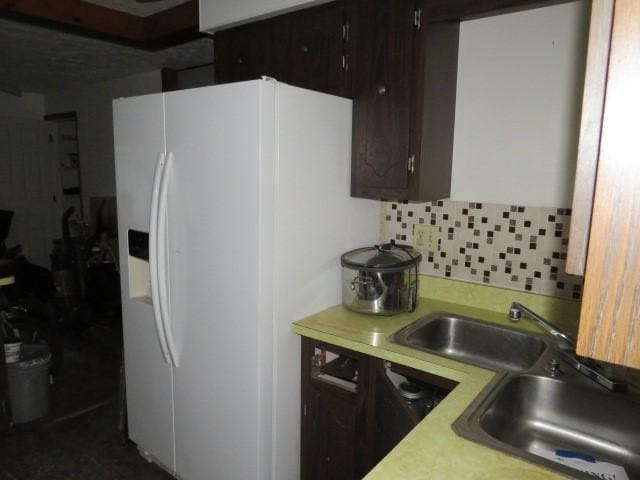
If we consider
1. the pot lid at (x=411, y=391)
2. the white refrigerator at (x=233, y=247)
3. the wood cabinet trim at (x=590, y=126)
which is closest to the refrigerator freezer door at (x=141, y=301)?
the white refrigerator at (x=233, y=247)

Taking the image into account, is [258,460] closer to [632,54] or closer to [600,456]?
[600,456]

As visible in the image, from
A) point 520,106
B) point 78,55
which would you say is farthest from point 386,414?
point 78,55

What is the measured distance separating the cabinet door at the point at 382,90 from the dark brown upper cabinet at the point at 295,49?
8 centimetres

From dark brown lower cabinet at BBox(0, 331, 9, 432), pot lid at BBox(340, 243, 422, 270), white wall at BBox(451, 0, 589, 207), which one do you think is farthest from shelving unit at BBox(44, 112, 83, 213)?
white wall at BBox(451, 0, 589, 207)

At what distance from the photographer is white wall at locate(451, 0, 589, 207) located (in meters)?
1.71

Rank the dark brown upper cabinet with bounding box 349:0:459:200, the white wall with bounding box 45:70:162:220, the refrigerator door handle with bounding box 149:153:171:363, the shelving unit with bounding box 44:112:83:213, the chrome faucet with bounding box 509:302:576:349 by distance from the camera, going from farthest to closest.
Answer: the shelving unit with bounding box 44:112:83:213
the white wall with bounding box 45:70:162:220
the refrigerator door handle with bounding box 149:153:171:363
the dark brown upper cabinet with bounding box 349:0:459:200
the chrome faucet with bounding box 509:302:576:349

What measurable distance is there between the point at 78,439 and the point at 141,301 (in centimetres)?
101

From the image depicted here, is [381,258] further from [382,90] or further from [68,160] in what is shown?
[68,160]

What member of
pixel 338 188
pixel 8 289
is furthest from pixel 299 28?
pixel 8 289

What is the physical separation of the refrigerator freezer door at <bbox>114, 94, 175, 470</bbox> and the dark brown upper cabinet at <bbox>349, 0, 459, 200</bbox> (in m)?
0.84

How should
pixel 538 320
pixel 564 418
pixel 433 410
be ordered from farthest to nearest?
pixel 538 320 < pixel 564 418 < pixel 433 410

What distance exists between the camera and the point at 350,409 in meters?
1.67

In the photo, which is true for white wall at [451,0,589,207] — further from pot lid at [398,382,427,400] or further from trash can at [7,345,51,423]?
trash can at [7,345,51,423]

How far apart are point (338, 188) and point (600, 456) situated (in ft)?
4.19
